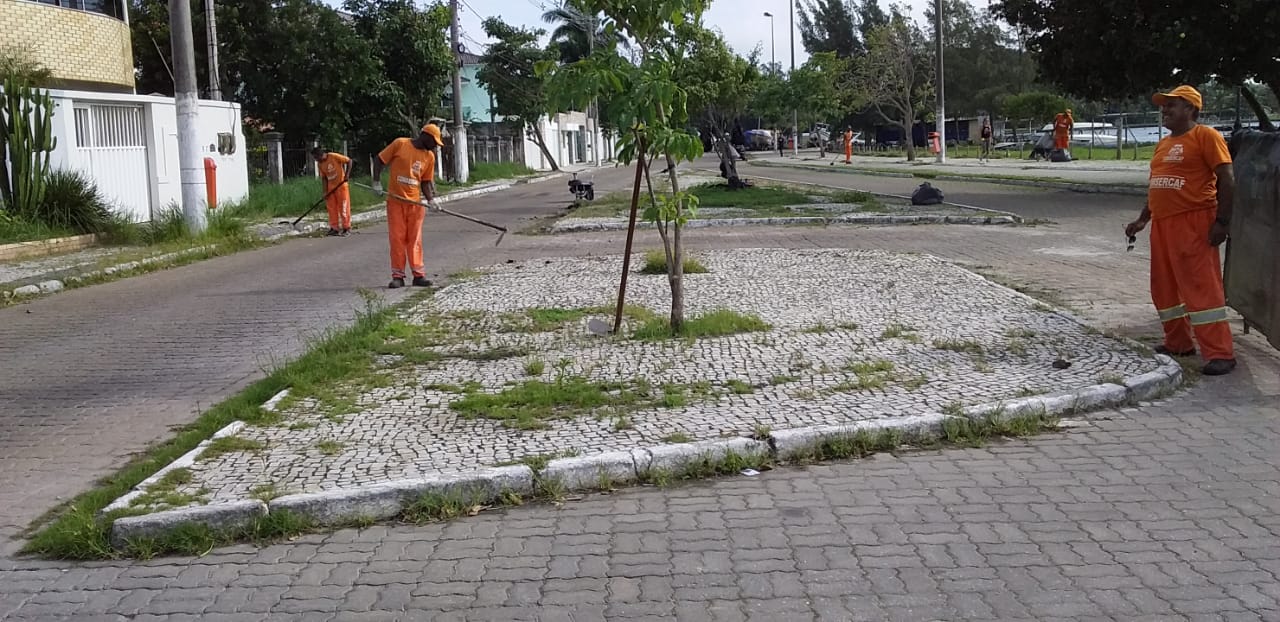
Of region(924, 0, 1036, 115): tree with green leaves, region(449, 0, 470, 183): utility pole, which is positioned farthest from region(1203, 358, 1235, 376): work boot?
region(924, 0, 1036, 115): tree with green leaves

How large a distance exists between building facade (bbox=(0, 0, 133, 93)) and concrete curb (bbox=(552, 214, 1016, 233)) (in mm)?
8971

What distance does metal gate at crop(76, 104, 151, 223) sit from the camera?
56.3 feet

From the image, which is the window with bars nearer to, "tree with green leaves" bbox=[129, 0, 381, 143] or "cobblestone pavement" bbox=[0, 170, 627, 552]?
"cobblestone pavement" bbox=[0, 170, 627, 552]

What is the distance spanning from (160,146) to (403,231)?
31.3 feet

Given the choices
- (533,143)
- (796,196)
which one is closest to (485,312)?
(796,196)

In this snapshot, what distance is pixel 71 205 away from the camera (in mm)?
16312

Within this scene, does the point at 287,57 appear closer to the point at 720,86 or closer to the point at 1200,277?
the point at 720,86

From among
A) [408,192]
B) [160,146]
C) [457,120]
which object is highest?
[457,120]

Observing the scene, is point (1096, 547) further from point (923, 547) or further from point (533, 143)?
point (533, 143)

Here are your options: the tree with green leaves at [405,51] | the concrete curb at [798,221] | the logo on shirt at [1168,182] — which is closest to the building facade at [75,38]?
the concrete curb at [798,221]

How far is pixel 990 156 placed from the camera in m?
49.4

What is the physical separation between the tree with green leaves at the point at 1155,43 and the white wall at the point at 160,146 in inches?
615

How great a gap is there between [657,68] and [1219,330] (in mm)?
3914

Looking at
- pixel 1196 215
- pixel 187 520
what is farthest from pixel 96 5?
pixel 1196 215
